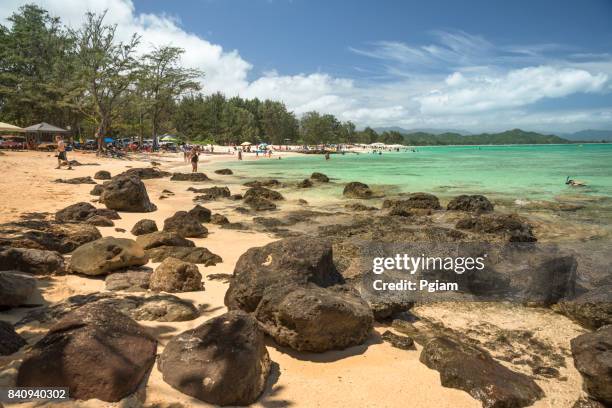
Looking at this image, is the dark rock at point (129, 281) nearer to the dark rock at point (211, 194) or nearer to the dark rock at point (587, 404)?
the dark rock at point (587, 404)

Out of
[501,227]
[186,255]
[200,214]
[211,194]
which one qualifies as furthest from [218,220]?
[501,227]

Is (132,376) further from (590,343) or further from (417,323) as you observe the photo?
(590,343)

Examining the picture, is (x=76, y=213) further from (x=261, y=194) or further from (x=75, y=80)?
(x=75, y=80)

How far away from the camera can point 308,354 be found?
408 centimetres

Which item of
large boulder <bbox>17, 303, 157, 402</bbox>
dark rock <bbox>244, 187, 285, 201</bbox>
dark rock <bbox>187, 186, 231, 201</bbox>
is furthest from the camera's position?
dark rock <bbox>187, 186, 231, 201</bbox>

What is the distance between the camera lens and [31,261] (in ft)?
18.5

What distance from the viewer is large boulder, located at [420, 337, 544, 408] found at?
11.5 ft

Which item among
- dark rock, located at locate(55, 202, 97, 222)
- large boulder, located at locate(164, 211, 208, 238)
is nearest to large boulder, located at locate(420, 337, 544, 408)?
large boulder, located at locate(164, 211, 208, 238)

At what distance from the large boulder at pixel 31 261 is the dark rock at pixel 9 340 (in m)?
2.09

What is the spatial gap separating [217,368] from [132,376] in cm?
70

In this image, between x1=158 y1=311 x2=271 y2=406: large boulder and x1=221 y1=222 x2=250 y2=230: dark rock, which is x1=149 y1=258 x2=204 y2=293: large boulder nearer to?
x1=158 y1=311 x2=271 y2=406: large boulder

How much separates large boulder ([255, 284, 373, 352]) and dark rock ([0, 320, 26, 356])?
2315mm

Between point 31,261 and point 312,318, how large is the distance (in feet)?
14.9

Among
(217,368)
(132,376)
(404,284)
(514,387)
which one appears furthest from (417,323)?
(132,376)
